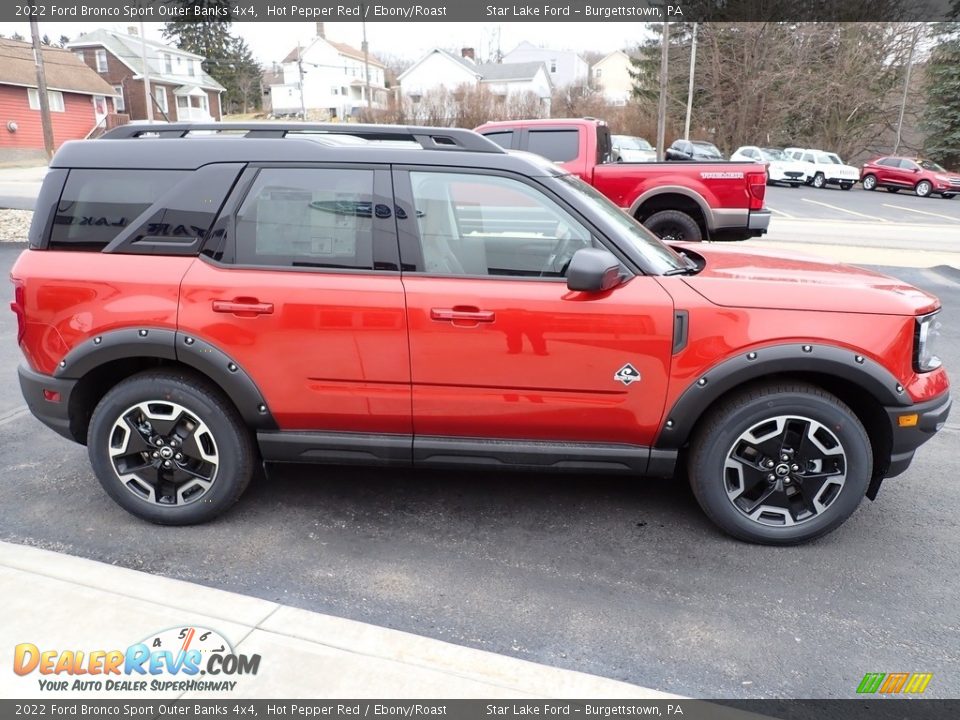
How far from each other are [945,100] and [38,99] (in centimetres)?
4673

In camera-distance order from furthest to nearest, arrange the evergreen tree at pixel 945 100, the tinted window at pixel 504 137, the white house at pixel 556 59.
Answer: the white house at pixel 556 59, the evergreen tree at pixel 945 100, the tinted window at pixel 504 137

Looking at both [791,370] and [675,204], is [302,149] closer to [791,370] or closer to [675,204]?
[791,370]

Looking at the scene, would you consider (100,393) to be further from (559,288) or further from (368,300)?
(559,288)

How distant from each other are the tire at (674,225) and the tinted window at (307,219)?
701 centimetres

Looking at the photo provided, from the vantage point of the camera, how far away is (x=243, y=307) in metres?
3.32

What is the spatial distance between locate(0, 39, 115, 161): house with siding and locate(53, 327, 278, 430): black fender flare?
1538 inches

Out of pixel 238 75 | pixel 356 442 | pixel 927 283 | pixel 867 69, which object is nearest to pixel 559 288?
pixel 356 442

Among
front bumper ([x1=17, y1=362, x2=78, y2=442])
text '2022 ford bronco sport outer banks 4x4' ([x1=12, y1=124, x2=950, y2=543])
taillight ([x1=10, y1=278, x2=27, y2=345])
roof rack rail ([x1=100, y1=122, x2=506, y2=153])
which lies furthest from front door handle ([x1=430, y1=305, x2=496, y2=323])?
taillight ([x1=10, y1=278, x2=27, y2=345])

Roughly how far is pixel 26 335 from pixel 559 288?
8.60ft

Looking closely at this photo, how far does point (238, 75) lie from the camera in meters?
72.9

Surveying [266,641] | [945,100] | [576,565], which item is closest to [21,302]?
[266,641]

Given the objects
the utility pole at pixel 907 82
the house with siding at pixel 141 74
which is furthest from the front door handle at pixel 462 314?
the house with siding at pixel 141 74

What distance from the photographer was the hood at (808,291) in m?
3.17

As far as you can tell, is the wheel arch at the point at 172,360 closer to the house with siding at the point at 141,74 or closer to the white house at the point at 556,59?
the house with siding at the point at 141,74
